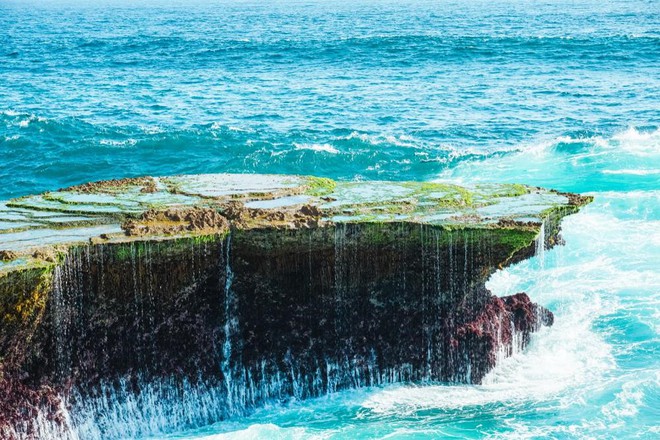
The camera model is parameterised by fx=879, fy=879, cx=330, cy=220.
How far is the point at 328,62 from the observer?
57.3 metres

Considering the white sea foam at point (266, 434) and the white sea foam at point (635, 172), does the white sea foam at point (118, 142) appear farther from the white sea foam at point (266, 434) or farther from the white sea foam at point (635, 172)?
the white sea foam at point (266, 434)

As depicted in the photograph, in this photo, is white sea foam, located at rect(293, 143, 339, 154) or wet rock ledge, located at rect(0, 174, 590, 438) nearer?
wet rock ledge, located at rect(0, 174, 590, 438)

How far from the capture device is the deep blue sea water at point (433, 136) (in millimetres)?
17531

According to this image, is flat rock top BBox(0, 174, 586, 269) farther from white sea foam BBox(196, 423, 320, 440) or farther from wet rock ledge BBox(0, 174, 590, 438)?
white sea foam BBox(196, 423, 320, 440)

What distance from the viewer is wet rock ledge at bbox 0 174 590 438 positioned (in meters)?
15.9

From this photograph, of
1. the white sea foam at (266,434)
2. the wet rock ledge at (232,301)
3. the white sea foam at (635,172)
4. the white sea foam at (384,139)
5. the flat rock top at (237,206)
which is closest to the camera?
the wet rock ledge at (232,301)

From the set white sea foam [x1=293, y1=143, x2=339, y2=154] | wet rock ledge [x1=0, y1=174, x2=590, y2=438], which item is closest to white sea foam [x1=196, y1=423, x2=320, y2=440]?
wet rock ledge [x1=0, y1=174, x2=590, y2=438]

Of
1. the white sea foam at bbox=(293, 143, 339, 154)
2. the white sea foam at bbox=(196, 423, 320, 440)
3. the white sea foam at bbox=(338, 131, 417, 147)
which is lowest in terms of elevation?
the white sea foam at bbox=(196, 423, 320, 440)

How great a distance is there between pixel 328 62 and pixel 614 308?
38.4m

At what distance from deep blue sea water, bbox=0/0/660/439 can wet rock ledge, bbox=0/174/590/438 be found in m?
0.67

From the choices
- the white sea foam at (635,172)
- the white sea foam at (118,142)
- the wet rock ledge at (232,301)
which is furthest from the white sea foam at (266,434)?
the white sea foam at (118,142)

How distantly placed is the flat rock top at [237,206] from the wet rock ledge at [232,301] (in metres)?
0.06

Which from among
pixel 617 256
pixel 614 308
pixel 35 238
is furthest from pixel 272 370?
pixel 617 256

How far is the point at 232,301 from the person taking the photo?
17031 mm
